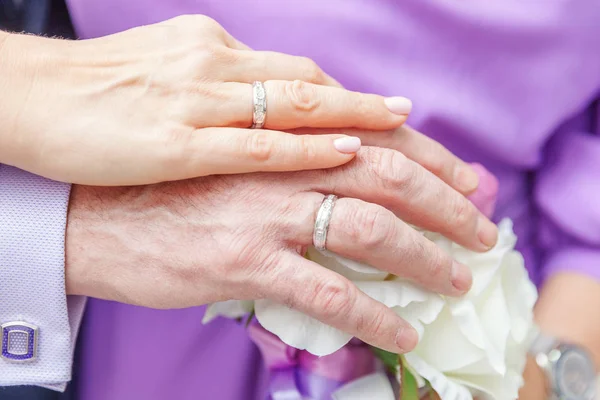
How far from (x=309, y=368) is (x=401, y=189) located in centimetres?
29

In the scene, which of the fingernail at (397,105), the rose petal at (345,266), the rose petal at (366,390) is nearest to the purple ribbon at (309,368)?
the rose petal at (366,390)

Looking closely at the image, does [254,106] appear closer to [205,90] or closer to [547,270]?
[205,90]

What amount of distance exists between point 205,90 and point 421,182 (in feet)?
0.99

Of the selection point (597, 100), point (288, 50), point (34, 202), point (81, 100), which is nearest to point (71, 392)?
point (34, 202)

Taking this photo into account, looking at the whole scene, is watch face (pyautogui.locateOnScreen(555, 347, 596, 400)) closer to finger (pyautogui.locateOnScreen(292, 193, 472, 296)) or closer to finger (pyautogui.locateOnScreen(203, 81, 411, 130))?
finger (pyautogui.locateOnScreen(292, 193, 472, 296))

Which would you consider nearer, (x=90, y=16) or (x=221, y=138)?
(x=221, y=138)

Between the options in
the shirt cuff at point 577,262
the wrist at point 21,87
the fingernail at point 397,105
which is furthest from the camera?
the shirt cuff at point 577,262

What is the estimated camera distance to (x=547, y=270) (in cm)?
109

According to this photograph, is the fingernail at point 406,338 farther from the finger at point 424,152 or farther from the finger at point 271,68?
the finger at point 271,68

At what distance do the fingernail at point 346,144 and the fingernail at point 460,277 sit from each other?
210 mm

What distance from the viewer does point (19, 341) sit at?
0.81 m

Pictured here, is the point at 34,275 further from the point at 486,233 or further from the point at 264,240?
the point at 486,233

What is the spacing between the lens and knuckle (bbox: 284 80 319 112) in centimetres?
77

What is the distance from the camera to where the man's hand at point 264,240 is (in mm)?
743
